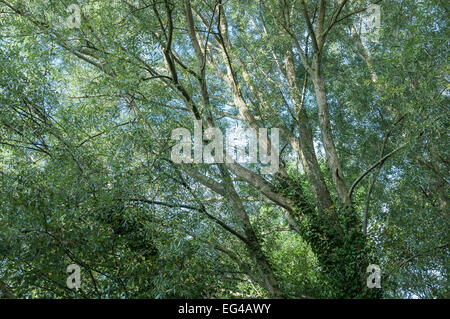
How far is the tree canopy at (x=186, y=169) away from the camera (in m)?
4.78

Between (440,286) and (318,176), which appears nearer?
(440,286)

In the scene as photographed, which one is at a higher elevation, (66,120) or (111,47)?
(111,47)

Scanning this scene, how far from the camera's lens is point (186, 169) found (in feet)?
18.7

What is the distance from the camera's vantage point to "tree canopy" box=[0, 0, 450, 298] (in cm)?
478

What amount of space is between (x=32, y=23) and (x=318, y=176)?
17.5ft

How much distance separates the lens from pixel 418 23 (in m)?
6.48

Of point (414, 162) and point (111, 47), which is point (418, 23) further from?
point (111, 47)

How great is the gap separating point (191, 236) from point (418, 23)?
467cm

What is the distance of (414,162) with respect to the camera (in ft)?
21.0
